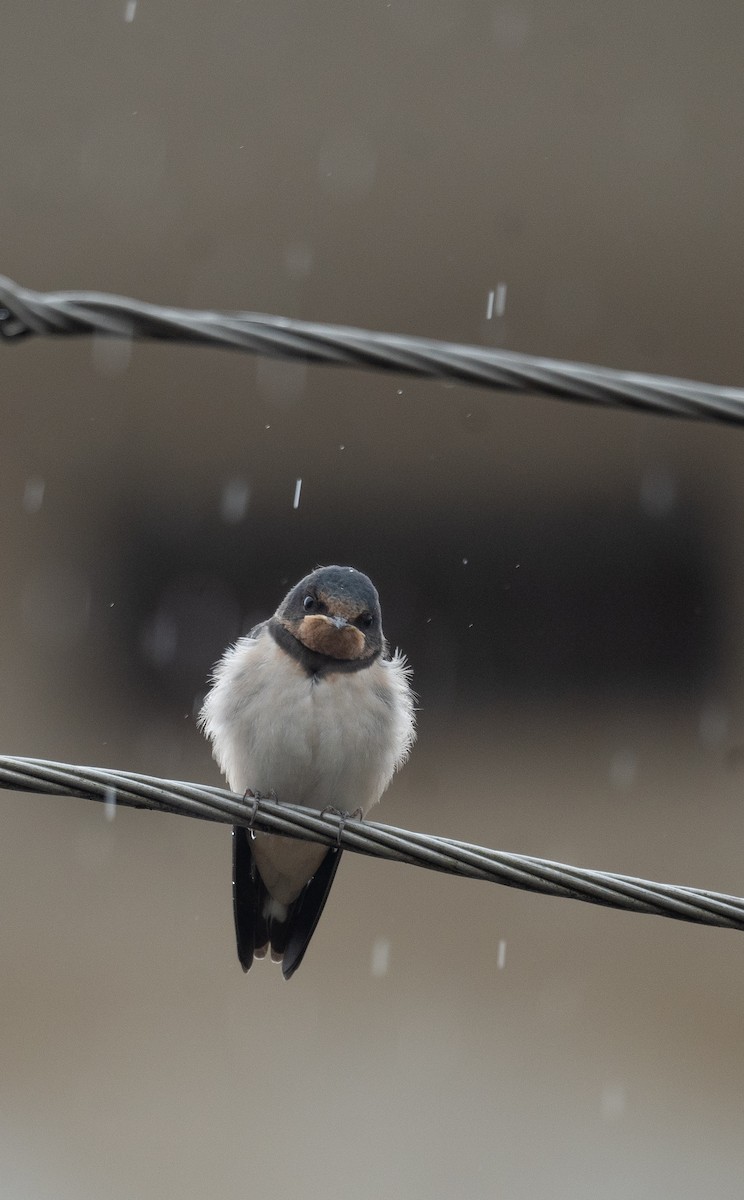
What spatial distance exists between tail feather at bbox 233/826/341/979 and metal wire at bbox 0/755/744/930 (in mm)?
1383

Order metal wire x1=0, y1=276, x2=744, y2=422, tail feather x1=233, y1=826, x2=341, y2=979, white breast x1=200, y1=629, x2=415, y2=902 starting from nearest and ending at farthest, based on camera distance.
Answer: metal wire x1=0, y1=276, x2=744, y2=422
white breast x1=200, y1=629, x2=415, y2=902
tail feather x1=233, y1=826, x2=341, y2=979

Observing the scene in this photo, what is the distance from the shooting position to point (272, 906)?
10.4ft

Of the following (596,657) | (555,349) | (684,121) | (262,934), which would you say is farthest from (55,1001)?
(684,121)

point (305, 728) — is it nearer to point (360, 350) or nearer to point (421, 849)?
point (421, 849)

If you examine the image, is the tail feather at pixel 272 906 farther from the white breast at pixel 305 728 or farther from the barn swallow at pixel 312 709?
the white breast at pixel 305 728

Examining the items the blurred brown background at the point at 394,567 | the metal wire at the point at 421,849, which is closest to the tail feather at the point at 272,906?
the metal wire at the point at 421,849

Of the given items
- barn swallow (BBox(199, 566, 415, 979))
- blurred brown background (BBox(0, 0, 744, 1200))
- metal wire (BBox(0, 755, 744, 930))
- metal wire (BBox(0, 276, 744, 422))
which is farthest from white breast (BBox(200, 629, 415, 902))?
blurred brown background (BBox(0, 0, 744, 1200))

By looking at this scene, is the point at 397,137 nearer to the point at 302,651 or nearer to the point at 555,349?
the point at 555,349

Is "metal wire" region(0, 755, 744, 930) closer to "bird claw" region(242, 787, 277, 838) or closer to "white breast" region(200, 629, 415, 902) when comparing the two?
"bird claw" region(242, 787, 277, 838)

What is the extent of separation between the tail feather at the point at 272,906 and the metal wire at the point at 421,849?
138cm

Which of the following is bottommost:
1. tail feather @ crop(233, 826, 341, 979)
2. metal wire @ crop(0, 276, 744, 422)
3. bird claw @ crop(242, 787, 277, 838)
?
tail feather @ crop(233, 826, 341, 979)

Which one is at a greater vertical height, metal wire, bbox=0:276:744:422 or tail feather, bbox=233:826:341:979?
metal wire, bbox=0:276:744:422

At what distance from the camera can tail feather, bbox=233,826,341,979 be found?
313 centimetres

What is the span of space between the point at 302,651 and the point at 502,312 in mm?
2635
